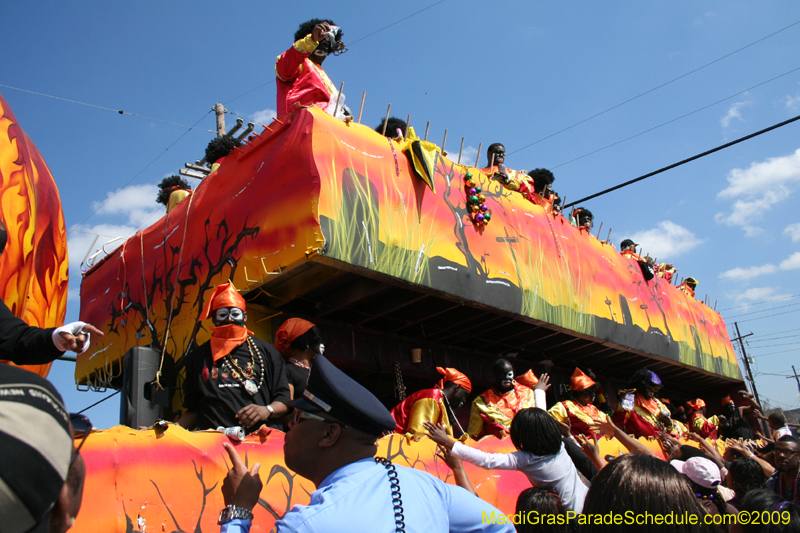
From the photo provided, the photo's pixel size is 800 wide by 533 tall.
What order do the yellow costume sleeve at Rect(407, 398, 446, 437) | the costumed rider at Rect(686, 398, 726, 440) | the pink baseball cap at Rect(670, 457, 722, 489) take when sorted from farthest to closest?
the costumed rider at Rect(686, 398, 726, 440)
the yellow costume sleeve at Rect(407, 398, 446, 437)
the pink baseball cap at Rect(670, 457, 722, 489)

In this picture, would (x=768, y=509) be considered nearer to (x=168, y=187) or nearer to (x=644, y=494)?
(x=644, y=494)

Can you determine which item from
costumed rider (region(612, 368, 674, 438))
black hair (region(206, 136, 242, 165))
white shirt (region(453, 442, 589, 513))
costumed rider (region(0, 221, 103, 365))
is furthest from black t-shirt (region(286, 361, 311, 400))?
black hair (region(206, 136, 242, 165))

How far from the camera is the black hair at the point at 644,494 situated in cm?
171

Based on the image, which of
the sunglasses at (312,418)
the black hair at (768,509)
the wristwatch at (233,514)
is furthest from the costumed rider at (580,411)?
the wristwatch at (233,514)

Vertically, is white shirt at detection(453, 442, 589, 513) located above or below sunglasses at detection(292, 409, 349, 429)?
below

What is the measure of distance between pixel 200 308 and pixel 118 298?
2.23 metres

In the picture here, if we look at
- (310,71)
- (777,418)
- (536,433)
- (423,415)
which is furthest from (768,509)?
(777,418)

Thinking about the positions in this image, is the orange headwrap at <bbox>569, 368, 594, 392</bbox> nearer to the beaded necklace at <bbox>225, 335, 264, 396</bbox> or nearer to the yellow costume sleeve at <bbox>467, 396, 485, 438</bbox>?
the yellow costume sleeve at <bbox>467, 396, 485, 438</bbox>

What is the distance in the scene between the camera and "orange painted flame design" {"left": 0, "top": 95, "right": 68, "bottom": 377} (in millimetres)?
3826

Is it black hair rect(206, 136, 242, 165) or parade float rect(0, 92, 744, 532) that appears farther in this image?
black hair rect(206, 136, 242, 165)

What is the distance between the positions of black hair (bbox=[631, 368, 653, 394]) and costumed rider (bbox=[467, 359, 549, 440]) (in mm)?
2458

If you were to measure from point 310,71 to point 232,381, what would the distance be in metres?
3.59

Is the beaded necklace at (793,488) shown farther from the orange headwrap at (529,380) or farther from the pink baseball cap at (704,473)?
the orange headwrap at (529,380)

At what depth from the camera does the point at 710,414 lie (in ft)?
46.2
